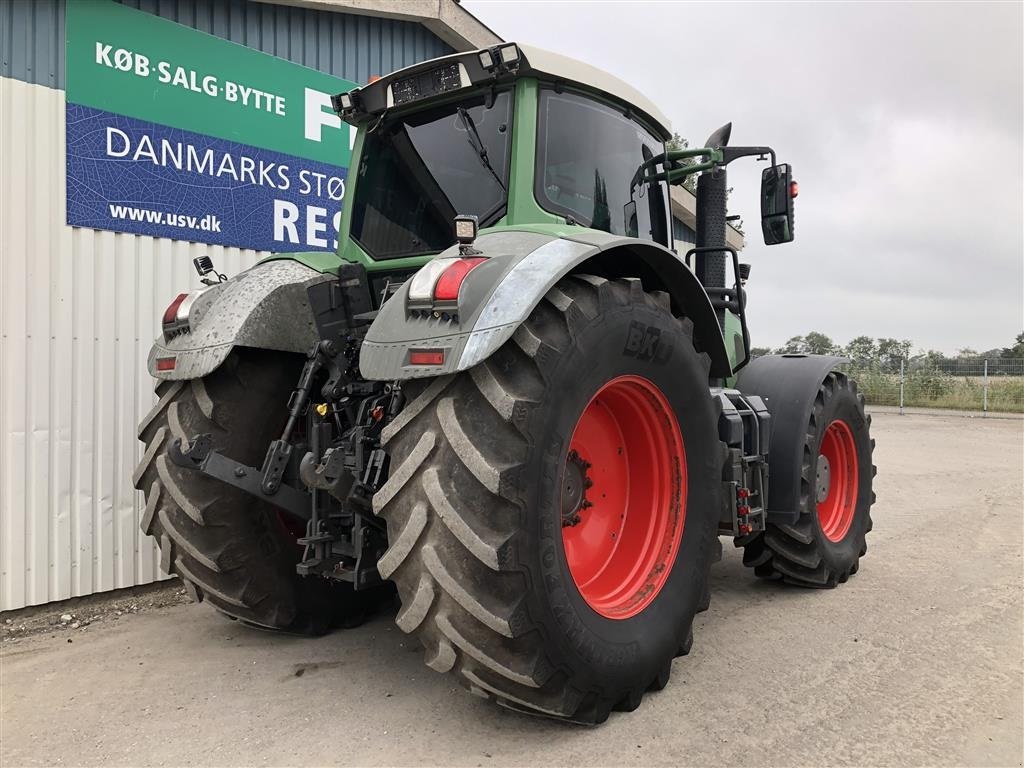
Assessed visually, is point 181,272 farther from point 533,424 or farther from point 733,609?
point 733,609

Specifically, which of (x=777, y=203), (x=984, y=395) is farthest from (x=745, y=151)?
(x=984, y=395)

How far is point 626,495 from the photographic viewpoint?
10.8 feet

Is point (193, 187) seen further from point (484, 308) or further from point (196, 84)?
point (484, 308)

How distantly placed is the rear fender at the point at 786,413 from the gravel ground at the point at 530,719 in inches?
24.5

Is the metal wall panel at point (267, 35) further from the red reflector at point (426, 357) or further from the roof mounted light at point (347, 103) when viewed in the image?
the red reflector at point (426, 357)

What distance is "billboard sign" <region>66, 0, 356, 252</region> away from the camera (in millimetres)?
4359

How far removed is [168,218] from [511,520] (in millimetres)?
3602

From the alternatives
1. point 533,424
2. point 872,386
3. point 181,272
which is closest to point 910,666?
point 533,424

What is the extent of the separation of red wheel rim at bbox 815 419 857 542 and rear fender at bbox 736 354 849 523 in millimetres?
538

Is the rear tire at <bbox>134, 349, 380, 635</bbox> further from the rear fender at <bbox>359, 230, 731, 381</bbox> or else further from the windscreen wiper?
the windscreen wiper

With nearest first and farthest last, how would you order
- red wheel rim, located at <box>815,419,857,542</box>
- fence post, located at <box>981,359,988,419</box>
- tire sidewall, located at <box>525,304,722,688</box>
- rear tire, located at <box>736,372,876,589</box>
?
1. tire sidewall, located at <box>525,304,722,688</box>
2. rear tire, located at <box>736,372,876,589</box>
3. red wheel rim, located at <box>815,419,857,542</box>
4. fence post, located at <box>981,359,988,419</box>

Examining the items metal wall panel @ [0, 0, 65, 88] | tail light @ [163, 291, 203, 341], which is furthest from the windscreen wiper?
metal wall panel @ [0, 0, 65, 88]

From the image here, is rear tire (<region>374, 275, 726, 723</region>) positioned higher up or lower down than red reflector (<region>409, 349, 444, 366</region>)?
lower down

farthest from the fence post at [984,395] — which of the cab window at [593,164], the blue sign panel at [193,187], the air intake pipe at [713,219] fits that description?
the blue sign panel at [193,187]
